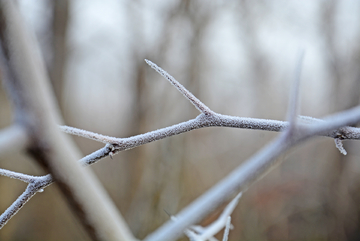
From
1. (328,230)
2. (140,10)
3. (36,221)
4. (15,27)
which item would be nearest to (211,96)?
(140,10)

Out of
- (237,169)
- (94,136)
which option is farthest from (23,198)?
(237,169)

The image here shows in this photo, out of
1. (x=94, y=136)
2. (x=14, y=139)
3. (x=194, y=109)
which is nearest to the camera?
(x=14, y=139)

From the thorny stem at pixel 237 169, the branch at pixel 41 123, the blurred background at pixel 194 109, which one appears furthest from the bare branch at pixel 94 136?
the blurred background at pixel 194 109

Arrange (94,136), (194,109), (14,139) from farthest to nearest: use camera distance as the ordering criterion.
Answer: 1. (194,109)
2. (94,136)
3. (14,139)

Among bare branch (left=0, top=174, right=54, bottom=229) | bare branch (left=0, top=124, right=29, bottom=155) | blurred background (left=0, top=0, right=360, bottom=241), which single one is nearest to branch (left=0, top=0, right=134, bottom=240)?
bare branch (left=0, top=124, right=29, bottom=155)

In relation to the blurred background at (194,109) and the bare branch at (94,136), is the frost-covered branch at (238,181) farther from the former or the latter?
the blurred background at (194,109)

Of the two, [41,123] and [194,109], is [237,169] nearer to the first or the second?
[41,123]

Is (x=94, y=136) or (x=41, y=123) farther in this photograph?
(x=94, y=136)
